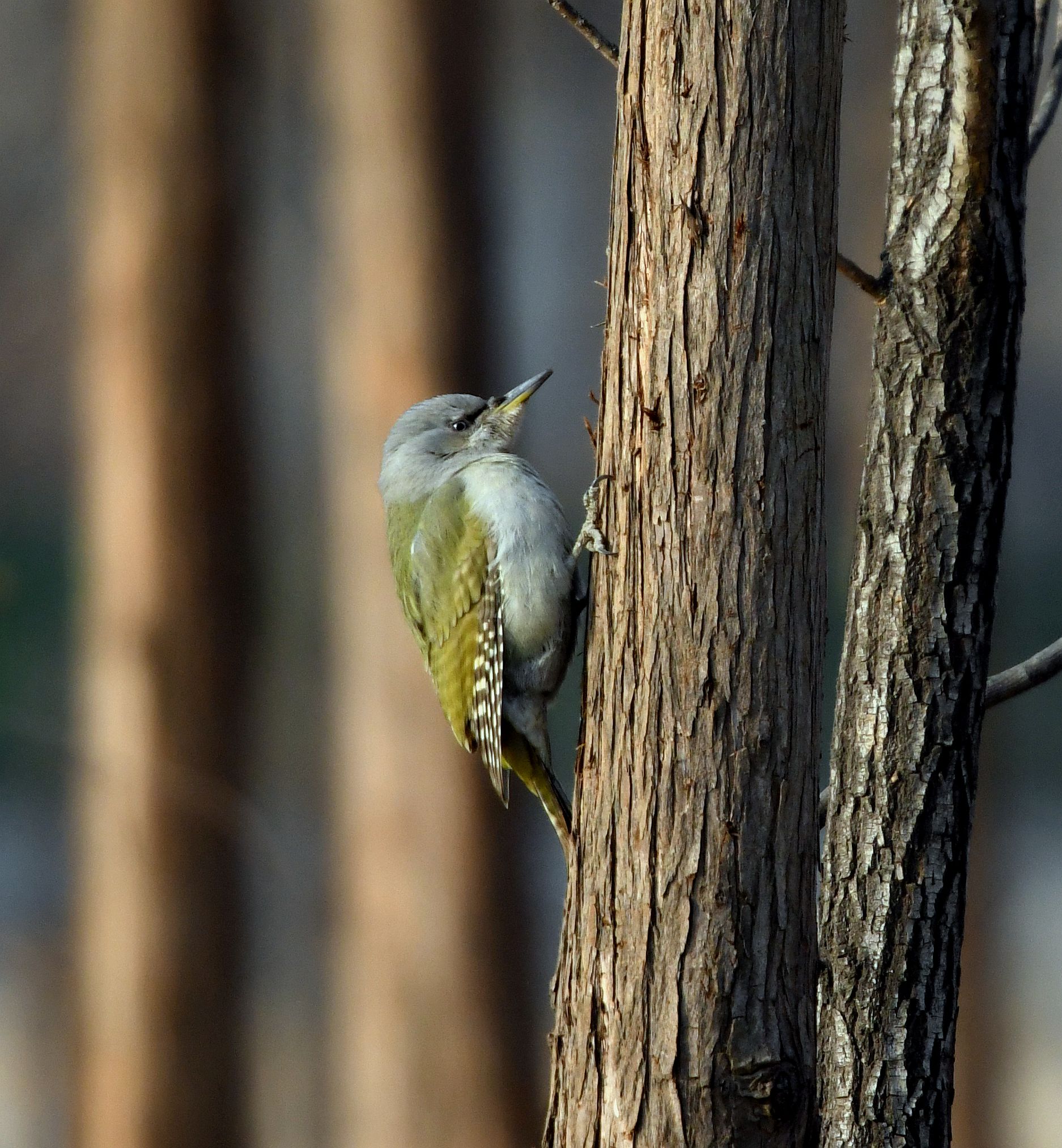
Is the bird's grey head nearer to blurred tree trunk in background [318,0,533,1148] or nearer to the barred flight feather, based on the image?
the barred flight feather

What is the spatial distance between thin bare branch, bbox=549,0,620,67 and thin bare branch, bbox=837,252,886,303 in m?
0.64

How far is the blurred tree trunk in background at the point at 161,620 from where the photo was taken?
20.0ft

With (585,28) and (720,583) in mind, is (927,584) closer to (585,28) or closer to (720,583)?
(720,583)

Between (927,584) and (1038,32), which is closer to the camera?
(927,584)

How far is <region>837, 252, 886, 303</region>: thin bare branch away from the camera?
2.52 meters

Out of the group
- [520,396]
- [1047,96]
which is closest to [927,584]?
[1047,96]

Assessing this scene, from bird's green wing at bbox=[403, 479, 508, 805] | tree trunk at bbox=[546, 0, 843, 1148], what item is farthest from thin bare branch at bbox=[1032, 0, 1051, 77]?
bird's green wing at bbox=[403, 479, 508, 805]

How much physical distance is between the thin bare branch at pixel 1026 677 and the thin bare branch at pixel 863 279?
2.84 ft

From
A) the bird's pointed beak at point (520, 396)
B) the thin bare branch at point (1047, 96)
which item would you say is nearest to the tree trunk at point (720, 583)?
the thin bare branch at point (1047, 96)

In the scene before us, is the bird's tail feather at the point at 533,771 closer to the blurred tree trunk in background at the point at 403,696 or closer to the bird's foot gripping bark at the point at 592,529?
the bird's foot gripping bark at the point at 592,529

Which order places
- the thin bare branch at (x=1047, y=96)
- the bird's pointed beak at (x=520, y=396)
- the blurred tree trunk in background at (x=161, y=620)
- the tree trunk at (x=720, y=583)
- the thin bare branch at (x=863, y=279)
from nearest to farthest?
1. the tree trunk at (x=720, y=583)
2. the thin bare branch at (x=863, y=279)
3. the thin bare branch at (x=1047, y=96)
4. the bird's pointed beak at (x=520, y=396)
5. the blurred tree trunk in background at (x=161, y=620)

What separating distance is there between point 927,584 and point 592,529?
756 millimetres

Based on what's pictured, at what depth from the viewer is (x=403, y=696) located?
238 inches

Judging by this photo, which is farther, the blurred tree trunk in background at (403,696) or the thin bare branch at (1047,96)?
the blurred tree trunk in background at (403,696)
